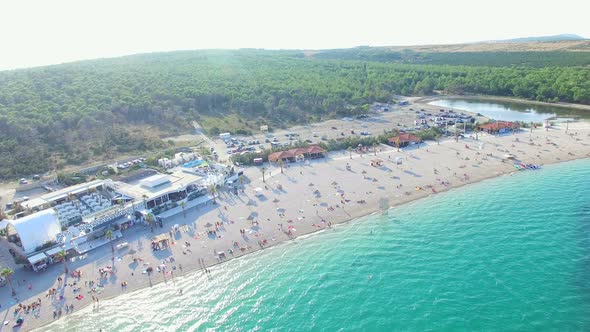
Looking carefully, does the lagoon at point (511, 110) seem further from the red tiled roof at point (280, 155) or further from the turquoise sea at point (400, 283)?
the turquoise sea at point (400, 283)

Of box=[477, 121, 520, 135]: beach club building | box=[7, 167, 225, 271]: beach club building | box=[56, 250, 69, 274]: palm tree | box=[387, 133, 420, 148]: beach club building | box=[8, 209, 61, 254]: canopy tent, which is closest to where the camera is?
box=[56, 250, 69, 274]: palm tree

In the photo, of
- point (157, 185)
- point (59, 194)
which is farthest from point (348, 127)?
point (59, 194)

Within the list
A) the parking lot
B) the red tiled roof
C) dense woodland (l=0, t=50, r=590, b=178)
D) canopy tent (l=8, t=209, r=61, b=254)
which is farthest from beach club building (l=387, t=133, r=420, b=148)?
canopy tent (l=8, t=209, r=61, b=254)

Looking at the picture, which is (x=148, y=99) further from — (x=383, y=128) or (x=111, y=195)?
(x=383, y=128)

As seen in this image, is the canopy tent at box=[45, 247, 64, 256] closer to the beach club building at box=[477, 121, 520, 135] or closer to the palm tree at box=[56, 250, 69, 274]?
the palm tree at box=[56, 250, 69, 274]

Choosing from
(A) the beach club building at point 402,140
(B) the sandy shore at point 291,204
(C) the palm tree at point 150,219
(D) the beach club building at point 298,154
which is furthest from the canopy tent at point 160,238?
(A) the beach club building at point 402,140

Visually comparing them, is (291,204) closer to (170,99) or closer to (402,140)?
(402,140)

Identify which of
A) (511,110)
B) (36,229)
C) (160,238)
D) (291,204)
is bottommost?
(160,238)
